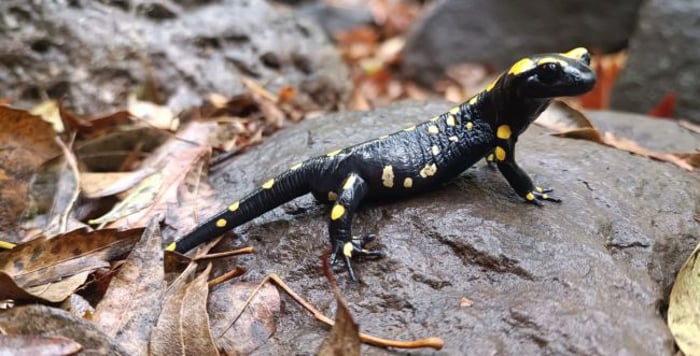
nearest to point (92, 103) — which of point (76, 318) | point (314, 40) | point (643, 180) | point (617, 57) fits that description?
point (314, 40)

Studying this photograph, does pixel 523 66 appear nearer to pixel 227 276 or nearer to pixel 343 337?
pixel 343 337

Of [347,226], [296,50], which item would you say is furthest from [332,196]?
[296,50]

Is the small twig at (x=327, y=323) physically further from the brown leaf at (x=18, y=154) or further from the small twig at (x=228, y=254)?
the brown leaf at (x=18, y=154)

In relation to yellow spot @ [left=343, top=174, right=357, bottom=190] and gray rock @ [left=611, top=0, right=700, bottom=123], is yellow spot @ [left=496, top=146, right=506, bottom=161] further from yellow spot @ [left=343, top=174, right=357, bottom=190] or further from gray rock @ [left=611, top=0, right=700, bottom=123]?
gray rock @ [left=611, top=0, right=700, bottom=123]

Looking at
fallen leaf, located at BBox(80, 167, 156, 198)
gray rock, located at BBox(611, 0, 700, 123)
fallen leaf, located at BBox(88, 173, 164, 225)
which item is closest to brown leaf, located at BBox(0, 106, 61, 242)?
fallen leaf, located at BBox(80, 167, 156, 198)

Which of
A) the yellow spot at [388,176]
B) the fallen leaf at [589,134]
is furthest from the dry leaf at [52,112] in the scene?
the fallen leaf at [589,134]

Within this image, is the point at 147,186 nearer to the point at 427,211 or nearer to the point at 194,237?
the point at 194,237

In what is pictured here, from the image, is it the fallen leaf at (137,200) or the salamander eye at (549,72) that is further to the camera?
the fallen leaf at (137,200)
